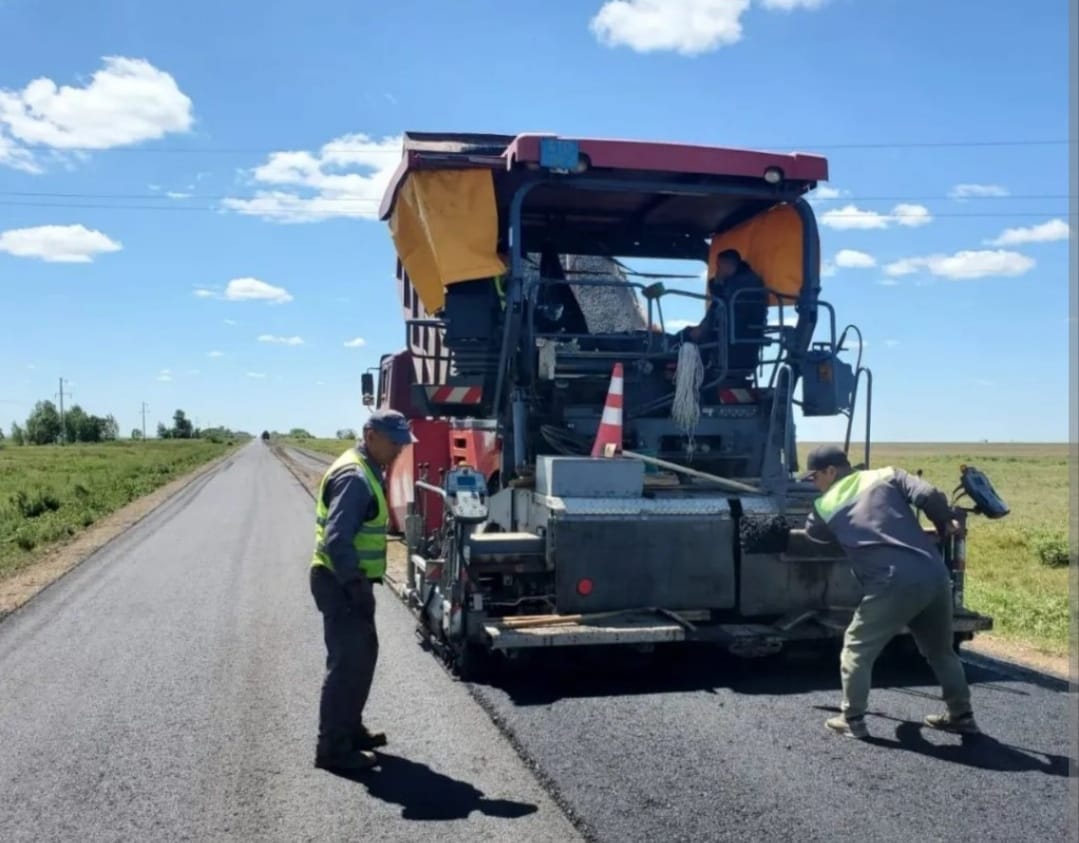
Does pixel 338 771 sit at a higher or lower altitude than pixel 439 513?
lower

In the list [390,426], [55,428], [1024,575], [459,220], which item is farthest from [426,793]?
[55,428]

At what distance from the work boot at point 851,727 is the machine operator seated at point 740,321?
290 cm

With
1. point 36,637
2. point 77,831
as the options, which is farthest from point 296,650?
point 77,831

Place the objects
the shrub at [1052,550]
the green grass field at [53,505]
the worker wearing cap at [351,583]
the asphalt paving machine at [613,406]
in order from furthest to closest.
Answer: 1. the green grass field at [53,505]
2. the shrub at [1052,550]
3. the asphalt paving machine at [613,406]
4. the worker wearing cap at [351,583]

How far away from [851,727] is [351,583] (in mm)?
2427

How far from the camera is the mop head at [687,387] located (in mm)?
7199

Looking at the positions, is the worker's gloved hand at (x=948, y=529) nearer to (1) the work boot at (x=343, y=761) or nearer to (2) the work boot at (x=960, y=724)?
(2) the work boot at (x=960, y=724)

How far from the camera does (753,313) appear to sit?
7617 mm

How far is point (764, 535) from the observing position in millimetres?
6465

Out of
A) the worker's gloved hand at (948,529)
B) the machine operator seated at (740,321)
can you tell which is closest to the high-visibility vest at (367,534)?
the worker's gloved hand at (948,529)

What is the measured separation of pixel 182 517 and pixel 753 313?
15.0 m

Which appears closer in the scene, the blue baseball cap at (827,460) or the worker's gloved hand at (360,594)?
the worker's gloved hand at (360,594)

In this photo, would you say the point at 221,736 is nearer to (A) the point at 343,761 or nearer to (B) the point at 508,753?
(A) the point at 343,761

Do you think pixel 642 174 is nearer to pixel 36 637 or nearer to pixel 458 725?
pixel 458 725
